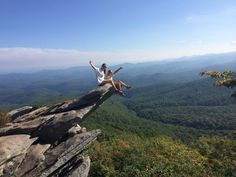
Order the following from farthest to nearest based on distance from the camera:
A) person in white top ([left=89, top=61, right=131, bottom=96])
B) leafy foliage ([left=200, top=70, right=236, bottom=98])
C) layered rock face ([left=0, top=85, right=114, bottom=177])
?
1. person in white top ([left=89, top=61, right=131, bottom=96])
2. leafy foliage ([left=200, top=70, right=236, bottom=98])
3. layered rock face ([left=0, top=85, right=114, bottom=177])

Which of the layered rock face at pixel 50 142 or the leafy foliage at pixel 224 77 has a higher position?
the leafy foliage at pixel 224 77

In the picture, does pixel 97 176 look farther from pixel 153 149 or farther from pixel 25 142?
pixel 25 142

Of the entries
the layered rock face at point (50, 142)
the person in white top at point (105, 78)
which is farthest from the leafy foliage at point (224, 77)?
the layered rock face at point (50, 142)

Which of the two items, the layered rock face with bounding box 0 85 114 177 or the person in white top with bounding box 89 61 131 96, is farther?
the person in white top with bounding box 89 61 131 96

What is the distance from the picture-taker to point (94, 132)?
82.7 feet

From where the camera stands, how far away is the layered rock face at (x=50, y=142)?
19578 millimetres

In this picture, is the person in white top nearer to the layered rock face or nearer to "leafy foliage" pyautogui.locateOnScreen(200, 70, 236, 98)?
the layered rock face

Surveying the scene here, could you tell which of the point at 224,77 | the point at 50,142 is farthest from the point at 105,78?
the point at 224,77

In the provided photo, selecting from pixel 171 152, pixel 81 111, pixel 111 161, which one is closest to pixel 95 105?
pixel 81 111

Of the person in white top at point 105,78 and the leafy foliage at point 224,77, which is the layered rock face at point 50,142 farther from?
the leafy foliage at point 224,77

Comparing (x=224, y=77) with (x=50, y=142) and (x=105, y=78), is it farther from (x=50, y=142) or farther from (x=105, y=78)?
(x=50, y=142)

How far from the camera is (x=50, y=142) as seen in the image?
2269 cm

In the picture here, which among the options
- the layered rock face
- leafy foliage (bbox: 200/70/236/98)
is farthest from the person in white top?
leafy foliage (bbox: 200/70/236/98)

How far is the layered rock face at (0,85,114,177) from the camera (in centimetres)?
1958
